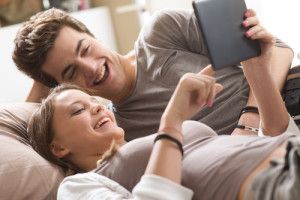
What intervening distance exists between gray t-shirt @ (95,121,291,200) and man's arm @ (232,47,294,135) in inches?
9.4

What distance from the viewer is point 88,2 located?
2.83 metres

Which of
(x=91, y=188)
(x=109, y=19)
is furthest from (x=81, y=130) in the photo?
(x=109, y=19)

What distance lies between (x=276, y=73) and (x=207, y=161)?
0.55 meters

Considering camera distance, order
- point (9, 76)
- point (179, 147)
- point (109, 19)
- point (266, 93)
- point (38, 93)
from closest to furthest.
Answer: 1. point (179, 147)
2. point (266, 93)
3. point (38, 93)
4. point (9, 76)
5. point (109, 19)

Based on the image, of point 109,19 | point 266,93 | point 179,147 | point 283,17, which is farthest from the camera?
point 109,19

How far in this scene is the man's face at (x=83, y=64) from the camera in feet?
4.42

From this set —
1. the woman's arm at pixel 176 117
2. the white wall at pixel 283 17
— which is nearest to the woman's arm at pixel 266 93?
the woman's arm at pixel 176 117

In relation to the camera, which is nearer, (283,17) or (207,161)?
(207,161)

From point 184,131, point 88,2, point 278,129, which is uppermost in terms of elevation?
point 88,2

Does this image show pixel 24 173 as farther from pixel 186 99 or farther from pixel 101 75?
pixel 186 99

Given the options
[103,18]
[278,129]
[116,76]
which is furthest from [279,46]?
[103,18]

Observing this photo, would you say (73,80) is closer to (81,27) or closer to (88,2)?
(81,27)

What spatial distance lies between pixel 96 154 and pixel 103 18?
1.70m

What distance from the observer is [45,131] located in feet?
3.94
